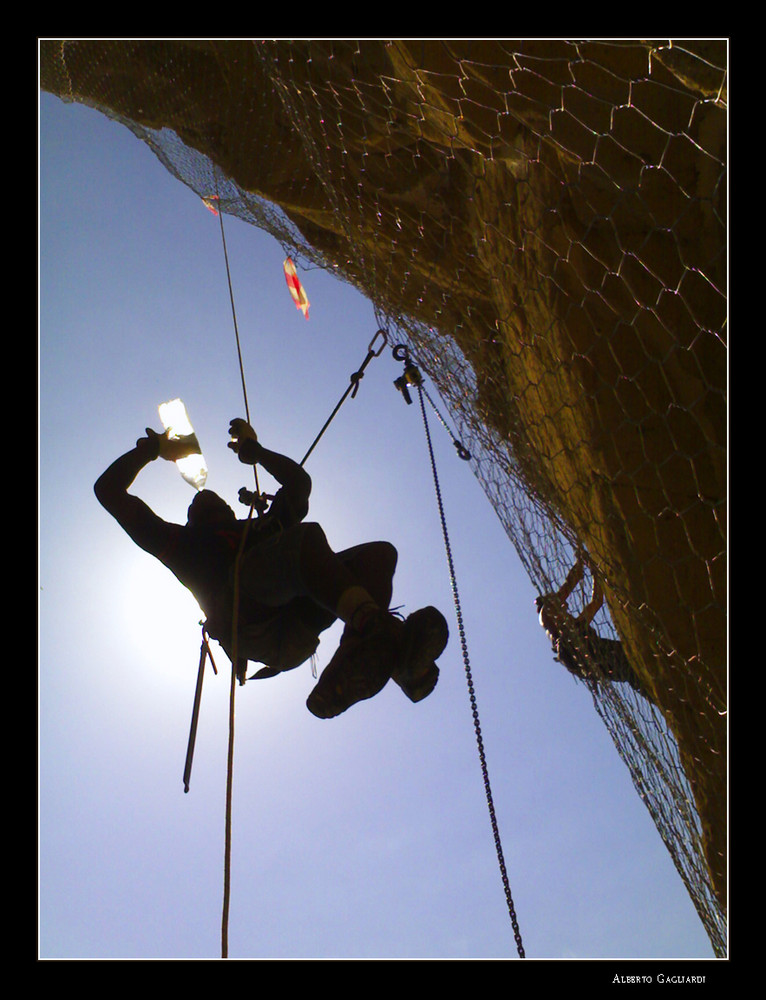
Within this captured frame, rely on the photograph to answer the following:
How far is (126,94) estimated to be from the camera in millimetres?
3020

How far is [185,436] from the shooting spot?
1784 mm

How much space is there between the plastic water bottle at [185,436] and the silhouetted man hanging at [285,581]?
0.15 ft

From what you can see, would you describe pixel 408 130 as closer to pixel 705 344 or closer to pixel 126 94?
pixel 705 344

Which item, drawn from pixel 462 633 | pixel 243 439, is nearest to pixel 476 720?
pixel 462 633

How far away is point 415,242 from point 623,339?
89cm

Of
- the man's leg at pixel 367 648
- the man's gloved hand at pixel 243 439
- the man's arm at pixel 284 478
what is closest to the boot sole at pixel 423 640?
the man's leg at pixel 367 648

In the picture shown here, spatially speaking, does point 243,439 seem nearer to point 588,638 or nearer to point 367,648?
point 367,648

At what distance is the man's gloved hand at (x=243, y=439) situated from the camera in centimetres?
167

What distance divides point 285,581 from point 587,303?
2.98 ft

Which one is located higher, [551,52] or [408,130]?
[408,130]

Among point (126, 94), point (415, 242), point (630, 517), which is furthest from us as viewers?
point (126, 94)

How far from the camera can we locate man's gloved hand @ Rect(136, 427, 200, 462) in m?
1.72

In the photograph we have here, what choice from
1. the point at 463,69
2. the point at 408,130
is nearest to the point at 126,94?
the point at 408,130

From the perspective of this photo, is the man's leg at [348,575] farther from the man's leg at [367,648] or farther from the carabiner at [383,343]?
the carabiner at [383,343]
